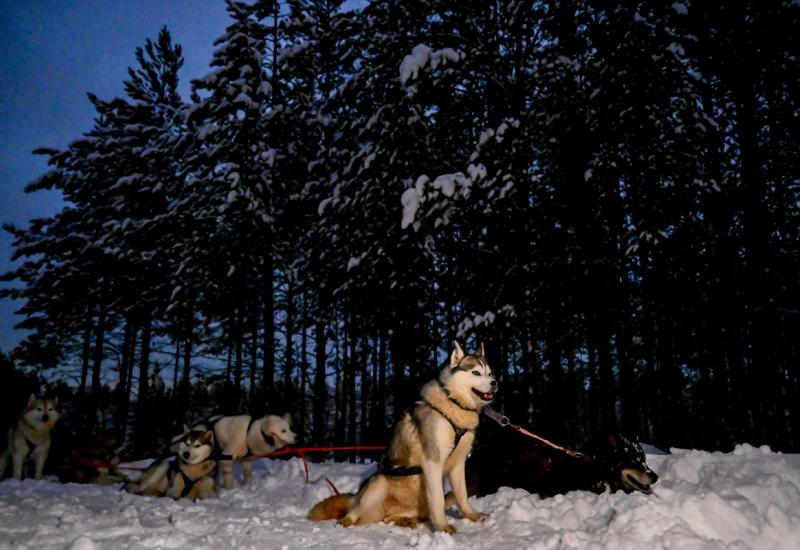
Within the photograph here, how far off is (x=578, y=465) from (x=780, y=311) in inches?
280

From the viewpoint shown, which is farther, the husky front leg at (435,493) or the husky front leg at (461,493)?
the husky front leg at (461,493)

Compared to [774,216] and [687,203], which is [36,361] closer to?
[687,203]

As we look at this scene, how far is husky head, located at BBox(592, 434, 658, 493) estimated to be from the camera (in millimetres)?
5076

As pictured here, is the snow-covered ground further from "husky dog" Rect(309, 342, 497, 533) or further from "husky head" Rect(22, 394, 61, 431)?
"husky head" Rect(22, 394, 61, 431)

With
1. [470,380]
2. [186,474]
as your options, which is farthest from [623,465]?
[186,474]

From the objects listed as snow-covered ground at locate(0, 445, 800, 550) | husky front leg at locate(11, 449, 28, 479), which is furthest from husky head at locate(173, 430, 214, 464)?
husky front leg at locate(11, 449, 28, 479)

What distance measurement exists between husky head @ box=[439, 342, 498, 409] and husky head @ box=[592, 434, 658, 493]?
150 centimetres

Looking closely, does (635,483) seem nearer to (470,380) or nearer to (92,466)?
(470,380)

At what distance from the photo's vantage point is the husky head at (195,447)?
7676 mm

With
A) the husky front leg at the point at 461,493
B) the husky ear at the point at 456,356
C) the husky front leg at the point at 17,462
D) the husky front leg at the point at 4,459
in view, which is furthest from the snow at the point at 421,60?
the husky front leg at the point at 4,459

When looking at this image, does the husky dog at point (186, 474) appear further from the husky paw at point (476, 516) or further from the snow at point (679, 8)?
the snow at point (679, 8)

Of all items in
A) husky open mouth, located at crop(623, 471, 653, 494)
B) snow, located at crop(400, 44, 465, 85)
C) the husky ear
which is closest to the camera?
husky open mouth, located at crop(623, 471, 653, 494)

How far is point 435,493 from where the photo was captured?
4.96 metres

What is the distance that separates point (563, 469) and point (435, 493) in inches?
74.6
